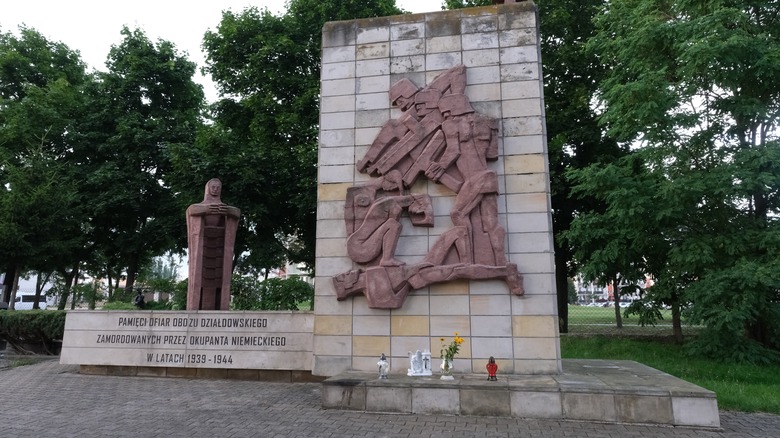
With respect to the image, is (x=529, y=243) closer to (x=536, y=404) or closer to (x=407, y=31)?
(x=536, y=404)

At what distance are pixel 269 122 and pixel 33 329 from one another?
10890mm

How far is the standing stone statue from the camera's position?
11148 mm

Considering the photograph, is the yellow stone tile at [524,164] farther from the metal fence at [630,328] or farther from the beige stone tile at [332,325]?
the metal fence at [630,328]

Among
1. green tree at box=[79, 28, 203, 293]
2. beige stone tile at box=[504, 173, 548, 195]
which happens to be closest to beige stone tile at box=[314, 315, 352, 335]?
Answer: beige stone tile at box=[504, 173, 548, 195]

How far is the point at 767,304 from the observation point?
37.5 feet

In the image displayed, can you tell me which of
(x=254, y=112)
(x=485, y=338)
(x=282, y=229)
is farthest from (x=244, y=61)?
(x=485, y=338)

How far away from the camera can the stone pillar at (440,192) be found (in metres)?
7.92

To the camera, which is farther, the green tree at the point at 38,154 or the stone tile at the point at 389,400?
the green tree at the point at 38,154

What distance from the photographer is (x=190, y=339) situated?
998cm

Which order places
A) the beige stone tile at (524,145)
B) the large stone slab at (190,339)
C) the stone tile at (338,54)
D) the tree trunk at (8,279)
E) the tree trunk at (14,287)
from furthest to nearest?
the tree trunk at (8,279), the tree trunk at (14,287), the large stone slab at (190,339), the stone tile at (338,54), the beige stone tile at (524,145)

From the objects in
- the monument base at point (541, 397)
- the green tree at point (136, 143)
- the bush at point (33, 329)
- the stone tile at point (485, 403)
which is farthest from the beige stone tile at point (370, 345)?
the green tree at point (136, 143)

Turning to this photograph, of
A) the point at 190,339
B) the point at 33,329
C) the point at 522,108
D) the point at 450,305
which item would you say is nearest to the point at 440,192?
the point at 450,305

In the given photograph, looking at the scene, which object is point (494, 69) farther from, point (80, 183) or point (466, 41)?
point (80, 183)

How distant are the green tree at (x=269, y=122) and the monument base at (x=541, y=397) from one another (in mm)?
A: 12591
